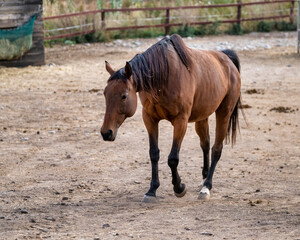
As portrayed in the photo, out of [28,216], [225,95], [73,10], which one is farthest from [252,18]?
[28,216]

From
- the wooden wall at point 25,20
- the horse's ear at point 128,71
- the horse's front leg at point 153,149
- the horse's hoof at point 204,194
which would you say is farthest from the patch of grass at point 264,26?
the horse's ear at point 128,71

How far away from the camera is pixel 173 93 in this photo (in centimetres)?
520

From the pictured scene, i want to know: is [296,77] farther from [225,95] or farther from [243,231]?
A: [243,231]

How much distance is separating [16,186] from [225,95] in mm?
2380

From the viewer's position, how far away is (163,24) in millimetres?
19234

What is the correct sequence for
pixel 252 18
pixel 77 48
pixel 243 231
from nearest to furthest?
pixel 243 231
pixel 77 48
pixel 252 18

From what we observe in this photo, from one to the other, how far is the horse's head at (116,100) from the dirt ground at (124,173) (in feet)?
2.52

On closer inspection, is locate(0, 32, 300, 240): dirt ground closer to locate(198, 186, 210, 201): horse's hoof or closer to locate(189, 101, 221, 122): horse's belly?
locate(198, 186, 210, 201): horse's hoof

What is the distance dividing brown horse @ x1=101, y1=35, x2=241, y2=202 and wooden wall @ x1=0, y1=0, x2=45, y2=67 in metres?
8.47

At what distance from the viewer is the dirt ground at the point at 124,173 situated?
467cm

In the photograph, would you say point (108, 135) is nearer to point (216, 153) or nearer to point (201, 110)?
point (201, 110)

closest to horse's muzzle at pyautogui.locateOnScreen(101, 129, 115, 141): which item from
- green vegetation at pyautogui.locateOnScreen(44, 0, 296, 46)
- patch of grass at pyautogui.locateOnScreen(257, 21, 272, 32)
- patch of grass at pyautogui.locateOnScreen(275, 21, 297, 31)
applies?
green vegetation at pyautogui.locateOnScreen(44, 0, 296, 46)

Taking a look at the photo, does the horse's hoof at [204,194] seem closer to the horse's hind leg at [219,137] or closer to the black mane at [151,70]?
the horse's hind leg at [219,137]

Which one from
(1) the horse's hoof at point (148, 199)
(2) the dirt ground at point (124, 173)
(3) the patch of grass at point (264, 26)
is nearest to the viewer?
(2) the dirt ground at point (124, 173)
